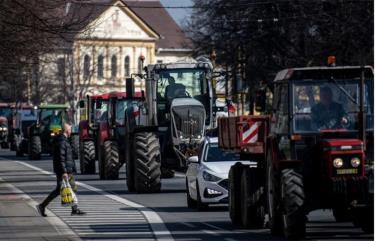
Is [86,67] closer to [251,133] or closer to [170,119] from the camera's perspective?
[170,119]

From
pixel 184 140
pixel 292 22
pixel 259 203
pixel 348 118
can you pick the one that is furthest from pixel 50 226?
pixel 292 22

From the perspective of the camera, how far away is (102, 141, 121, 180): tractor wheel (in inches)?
1660

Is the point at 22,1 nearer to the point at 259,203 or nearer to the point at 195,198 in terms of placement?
the point at 195,198

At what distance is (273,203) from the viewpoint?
20.7 meters

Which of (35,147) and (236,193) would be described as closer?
(236,193)

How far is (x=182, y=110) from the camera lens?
34.6 metres

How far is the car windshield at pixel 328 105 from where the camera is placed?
65.9ft

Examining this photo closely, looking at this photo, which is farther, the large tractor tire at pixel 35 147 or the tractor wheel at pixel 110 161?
the large tractor tire at pixel 35 147

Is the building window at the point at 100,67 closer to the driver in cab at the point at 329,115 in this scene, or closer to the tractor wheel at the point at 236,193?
the tractor wheel at the point at 236,193

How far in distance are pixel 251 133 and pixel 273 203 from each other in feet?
7.39

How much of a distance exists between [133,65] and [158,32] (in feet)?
28.1

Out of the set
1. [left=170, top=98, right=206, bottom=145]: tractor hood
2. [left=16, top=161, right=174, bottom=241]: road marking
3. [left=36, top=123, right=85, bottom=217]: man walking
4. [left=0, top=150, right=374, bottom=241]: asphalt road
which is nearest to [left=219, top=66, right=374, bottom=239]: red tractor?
[left=0, top=150, right=374, bottom=241]: asphalt road

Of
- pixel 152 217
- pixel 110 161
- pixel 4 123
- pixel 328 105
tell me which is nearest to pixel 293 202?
pixel 328 105

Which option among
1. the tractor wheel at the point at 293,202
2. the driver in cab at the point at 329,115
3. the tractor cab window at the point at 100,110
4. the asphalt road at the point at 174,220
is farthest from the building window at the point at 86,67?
the tractor wheel at the point at 293,202
